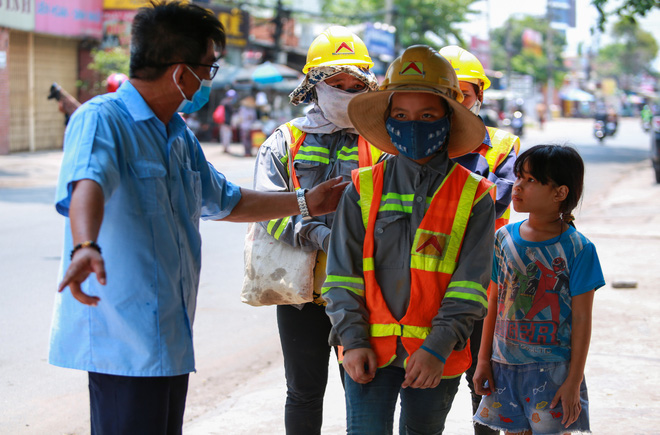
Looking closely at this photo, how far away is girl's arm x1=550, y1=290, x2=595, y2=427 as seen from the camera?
110 inches

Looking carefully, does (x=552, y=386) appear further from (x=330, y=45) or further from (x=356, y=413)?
(x=330, y=45)

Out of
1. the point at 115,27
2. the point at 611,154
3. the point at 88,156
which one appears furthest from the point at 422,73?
the point at 611,154

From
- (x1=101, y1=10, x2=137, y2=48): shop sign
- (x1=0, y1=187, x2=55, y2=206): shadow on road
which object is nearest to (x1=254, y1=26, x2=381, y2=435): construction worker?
(x1=0, y1=187, x2=55, y2=206): shadow on road

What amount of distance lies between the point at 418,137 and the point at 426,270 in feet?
1.44

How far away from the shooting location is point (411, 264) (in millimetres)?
2479

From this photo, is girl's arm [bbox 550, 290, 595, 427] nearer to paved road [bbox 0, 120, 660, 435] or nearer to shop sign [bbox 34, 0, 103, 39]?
paved road [bbox 0, 120, 660, 435]

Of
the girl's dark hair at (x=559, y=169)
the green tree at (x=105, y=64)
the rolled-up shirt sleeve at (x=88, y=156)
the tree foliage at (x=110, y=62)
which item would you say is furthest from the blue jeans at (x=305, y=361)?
the tree foliage at (x=110, y=62)

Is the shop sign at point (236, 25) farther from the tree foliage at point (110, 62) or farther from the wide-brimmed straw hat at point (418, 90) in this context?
the wide-brimmed straw hat at point (418, 90)

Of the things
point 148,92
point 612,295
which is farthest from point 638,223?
point 148,92

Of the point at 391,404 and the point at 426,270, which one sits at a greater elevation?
the point at 426,270

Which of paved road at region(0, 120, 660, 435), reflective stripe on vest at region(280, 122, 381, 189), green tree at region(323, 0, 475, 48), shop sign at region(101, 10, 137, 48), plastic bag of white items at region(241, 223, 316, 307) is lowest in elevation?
paved road at region(0, 120, 660, 435)

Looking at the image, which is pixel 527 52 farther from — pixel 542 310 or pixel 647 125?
pixel 542 310

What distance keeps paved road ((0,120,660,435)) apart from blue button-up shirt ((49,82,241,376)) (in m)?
1.62

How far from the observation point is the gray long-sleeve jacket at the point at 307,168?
10.3 feet
